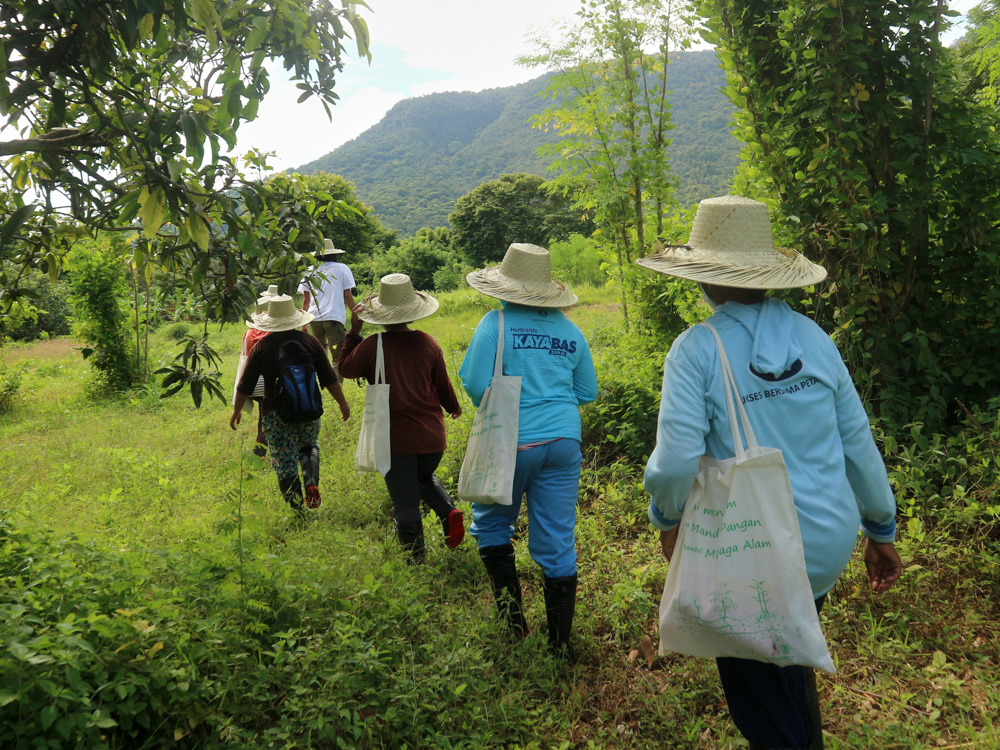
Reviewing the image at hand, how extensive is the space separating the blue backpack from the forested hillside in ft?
108

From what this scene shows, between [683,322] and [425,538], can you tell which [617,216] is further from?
[425,538]

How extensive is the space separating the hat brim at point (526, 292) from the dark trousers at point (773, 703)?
191 centimetres

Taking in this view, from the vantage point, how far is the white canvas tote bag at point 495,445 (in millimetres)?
3244

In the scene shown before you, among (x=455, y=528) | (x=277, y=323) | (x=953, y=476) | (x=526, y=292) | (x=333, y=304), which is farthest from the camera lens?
(x=333, y=304)

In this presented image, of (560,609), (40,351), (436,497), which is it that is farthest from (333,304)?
(40,351)

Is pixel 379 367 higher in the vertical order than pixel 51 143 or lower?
lower

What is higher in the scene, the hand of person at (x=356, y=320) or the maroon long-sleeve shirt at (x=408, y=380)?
the hand of person at (x=356, y=320)

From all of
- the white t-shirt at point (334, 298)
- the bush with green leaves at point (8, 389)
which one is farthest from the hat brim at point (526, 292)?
the bush with green leaves at point (8, 389)

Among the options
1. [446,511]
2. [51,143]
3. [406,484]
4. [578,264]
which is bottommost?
[578,264]

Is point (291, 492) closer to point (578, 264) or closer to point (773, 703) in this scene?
point (773, 703)

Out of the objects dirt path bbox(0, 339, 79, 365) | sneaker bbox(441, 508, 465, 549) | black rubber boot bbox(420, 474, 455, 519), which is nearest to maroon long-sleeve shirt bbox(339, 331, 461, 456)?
black rubber boot bbox(420, 474, 455, 519)

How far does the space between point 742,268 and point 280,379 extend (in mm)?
3498

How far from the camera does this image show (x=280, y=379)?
483 centimetres

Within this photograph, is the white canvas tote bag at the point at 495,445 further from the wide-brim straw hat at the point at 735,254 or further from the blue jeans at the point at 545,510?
the wide-brim straw hat at the point at 735,254
